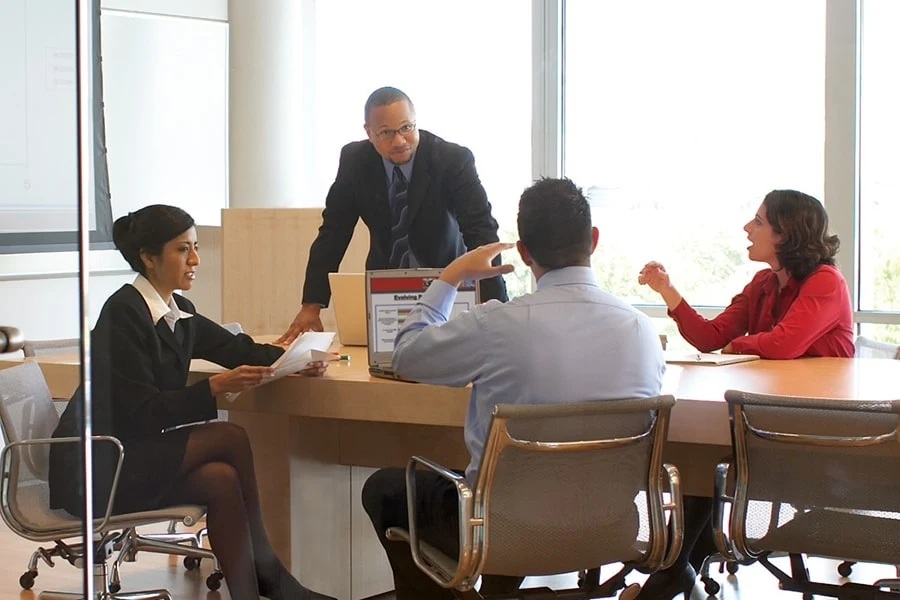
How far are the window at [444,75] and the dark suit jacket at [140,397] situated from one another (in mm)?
3038

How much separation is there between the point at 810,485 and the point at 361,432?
126cm

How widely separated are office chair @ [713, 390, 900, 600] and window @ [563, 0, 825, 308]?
9.78 feet

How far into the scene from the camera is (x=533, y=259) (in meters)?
2.14

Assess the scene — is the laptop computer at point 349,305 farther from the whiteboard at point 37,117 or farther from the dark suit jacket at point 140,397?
the whiteboard at point 37,117

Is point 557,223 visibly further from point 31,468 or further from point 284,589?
point 284,589

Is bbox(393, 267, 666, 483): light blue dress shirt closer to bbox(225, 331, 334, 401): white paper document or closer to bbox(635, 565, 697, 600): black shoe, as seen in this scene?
bbox(225, 331, 334, 401): white paper document

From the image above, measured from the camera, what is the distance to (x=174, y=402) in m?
2.43

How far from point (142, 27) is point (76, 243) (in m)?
2.66

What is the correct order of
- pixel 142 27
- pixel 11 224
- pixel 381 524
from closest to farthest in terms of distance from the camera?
1. pixel 11 224
2. pixel 381 524
3. pixel 142 27

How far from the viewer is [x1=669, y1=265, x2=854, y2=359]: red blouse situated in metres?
2.98

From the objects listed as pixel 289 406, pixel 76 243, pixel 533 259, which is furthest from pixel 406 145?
pixel 76 243

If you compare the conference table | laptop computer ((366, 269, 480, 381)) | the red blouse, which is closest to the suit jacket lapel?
the conference table

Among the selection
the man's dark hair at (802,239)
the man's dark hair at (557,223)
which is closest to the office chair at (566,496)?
the man's dark hair at (557,223)

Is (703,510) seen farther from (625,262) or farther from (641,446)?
(625,262)
